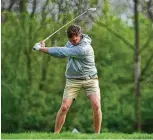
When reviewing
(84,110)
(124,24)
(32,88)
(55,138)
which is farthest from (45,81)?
(55,138)

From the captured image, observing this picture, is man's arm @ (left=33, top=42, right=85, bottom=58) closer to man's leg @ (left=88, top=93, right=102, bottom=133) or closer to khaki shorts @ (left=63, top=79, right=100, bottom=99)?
khaki shorts @ (left=63, top=79, right=100, bottom=99)

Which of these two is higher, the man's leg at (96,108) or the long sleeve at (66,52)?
the long sleeve at (66,52)

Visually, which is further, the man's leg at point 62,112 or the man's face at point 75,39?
the man's leg at point 62,112

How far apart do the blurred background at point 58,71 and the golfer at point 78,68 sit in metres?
9.01

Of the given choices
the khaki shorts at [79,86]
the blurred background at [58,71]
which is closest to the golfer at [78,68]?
the khaki shorts at [79,86]

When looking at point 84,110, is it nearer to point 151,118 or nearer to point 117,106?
point 117,106

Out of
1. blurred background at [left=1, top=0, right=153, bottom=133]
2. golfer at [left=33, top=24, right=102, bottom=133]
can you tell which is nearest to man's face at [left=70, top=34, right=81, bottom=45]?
golfer at [left=33, top=24, right=102, bottom=133]

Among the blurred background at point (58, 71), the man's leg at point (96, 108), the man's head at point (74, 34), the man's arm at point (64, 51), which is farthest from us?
the blurred background at point (58, 71)

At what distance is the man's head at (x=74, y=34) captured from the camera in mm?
7262

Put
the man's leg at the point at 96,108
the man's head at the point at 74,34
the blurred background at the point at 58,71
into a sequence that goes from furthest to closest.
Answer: the blurred background at the point at 58,71, the man's leg at the point at 96,108, the man's head at the point at 74,34

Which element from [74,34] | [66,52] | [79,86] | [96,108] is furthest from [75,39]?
[96,108]

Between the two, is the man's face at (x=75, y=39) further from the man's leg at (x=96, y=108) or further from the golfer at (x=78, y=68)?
the man's leg at (x=96, y=108)

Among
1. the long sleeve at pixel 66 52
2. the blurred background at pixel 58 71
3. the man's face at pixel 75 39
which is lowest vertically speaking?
the blurred background at pixel 58 71

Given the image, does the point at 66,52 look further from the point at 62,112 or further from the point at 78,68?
the point at 62,112
